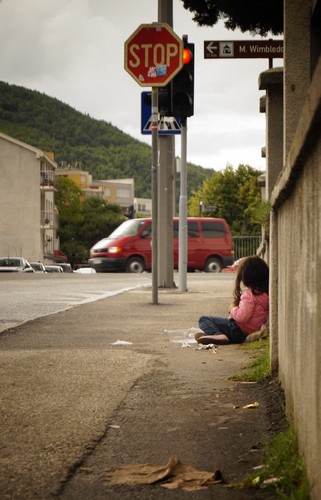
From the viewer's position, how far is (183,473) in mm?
3547

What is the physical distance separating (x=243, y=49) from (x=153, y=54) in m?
3.24

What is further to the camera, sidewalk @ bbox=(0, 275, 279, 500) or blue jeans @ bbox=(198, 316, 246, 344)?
blue jeans @ bbox=(198, 316, 246, 344)

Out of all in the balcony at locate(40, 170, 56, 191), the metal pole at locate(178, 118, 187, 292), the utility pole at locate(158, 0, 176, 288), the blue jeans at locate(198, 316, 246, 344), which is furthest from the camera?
the balcony at locate(40, 170, 56, 191)

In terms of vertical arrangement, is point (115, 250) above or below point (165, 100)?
below

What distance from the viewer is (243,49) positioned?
32.1 ft

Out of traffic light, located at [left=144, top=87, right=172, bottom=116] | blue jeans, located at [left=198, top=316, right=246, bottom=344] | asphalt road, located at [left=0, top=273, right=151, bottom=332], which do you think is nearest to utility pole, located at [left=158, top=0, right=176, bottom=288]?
asphalt road, located at [left=0, top=273, right=151, bottom=332]

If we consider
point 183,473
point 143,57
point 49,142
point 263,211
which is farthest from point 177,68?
point 49,142

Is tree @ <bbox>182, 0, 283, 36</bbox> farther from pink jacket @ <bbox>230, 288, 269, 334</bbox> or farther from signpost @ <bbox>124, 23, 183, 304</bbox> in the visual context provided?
signpost @ <bbox>124, 23, 183, 304</bbox>

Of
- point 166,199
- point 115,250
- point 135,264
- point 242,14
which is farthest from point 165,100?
point 135,264

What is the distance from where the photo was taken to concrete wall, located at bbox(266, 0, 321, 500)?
2.78 meters

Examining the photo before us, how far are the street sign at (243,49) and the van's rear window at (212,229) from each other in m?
26.6

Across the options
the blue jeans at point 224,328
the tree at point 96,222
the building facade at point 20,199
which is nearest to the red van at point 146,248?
the blue jeans at point 224,328

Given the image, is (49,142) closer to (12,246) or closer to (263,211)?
(12,246)

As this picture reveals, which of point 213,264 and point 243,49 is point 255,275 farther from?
point 213,264
